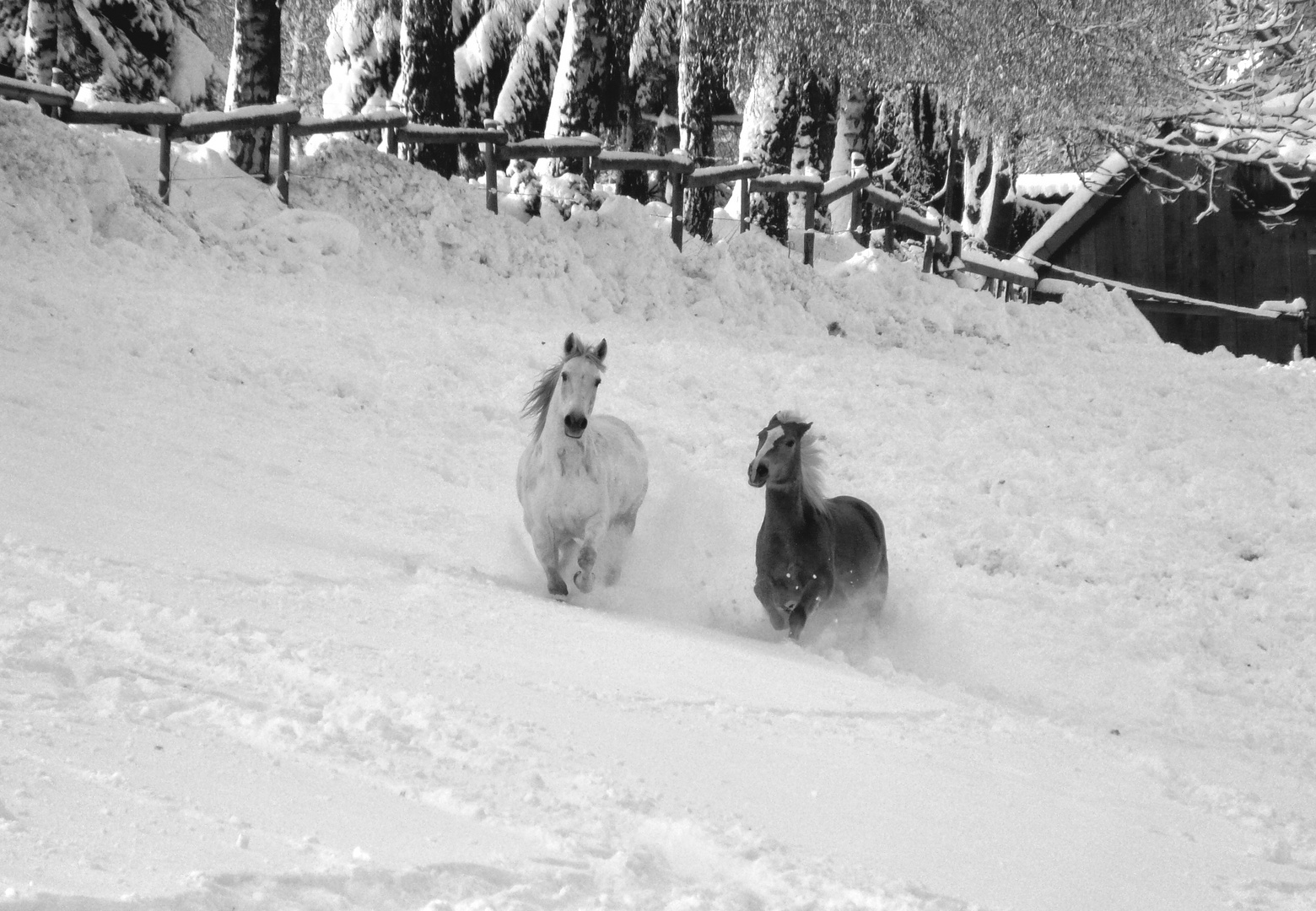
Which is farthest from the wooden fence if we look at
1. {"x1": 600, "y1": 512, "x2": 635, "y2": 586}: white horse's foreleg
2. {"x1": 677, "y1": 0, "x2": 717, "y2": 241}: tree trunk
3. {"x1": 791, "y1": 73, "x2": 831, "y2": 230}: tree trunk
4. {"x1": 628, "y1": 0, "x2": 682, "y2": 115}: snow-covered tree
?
{"x1": 600, "y1": 512, "x2": 635, "y2": 586}: white horse's foreleg

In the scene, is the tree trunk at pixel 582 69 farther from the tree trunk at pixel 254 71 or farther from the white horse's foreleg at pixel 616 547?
the white horse's foreleg at pixel 616 547

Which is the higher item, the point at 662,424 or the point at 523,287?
the point at 523,287

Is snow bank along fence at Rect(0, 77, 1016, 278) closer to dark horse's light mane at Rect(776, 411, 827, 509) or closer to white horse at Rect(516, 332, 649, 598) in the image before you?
white horse at Rect(516, 332, 649, 598)

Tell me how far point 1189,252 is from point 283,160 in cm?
1859

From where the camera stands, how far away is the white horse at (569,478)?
7.59 m

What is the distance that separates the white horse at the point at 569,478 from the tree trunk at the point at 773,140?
1419cm

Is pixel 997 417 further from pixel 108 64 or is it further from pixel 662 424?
pixel 108 64

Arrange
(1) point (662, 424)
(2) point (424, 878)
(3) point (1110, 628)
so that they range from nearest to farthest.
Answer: (2) point (424, 878) → (3) point (1110, 628) → (1) point (662, 424)

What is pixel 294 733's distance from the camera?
4.11 m

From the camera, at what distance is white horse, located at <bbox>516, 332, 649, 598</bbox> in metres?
7.59

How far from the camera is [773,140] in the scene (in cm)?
2200

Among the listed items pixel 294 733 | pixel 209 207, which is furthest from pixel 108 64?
pixel 294 733

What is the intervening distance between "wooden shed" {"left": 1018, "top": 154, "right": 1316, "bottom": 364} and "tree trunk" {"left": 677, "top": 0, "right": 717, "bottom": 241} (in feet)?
26.1

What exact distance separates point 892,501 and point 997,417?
3.19 m
